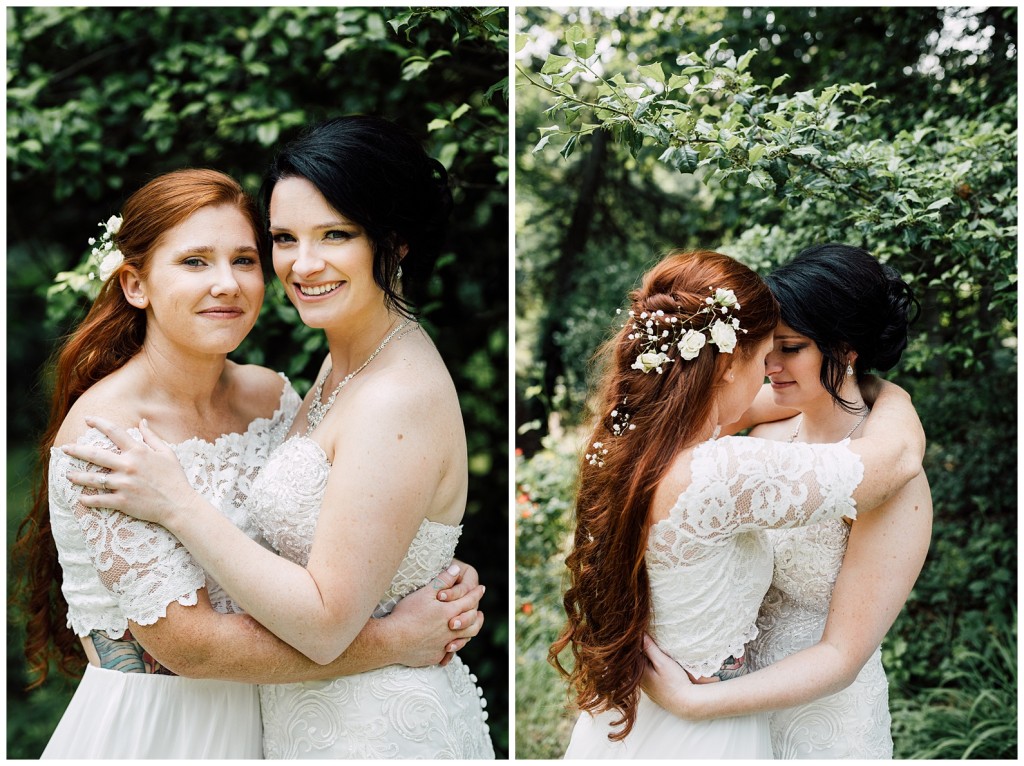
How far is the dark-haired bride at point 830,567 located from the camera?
2.12m

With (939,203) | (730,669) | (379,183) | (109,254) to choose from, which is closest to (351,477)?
(379,183)

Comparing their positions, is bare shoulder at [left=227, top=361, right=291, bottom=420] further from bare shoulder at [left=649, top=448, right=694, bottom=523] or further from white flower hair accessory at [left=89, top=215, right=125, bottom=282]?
bare shoulder at [left=649, top=448, right=694, bottom=523]

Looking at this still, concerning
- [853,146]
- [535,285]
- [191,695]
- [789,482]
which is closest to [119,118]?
[535,285]

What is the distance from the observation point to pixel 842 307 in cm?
224

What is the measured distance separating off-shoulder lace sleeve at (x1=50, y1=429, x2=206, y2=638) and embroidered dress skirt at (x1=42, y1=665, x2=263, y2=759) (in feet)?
1.15

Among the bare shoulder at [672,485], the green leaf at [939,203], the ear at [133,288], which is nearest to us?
the bare shoulder at [672,485]

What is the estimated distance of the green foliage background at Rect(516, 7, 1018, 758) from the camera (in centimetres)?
267

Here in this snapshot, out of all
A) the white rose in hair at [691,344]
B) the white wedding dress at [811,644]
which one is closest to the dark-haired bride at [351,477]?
the white rose in hair at [691,344]

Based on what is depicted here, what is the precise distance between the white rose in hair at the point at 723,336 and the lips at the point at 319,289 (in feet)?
3.02

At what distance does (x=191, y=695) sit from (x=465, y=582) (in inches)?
29.6

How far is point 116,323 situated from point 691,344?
1.49 meters

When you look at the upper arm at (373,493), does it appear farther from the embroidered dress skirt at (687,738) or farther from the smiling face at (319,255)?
the embroidered dress skirt at (687,738)

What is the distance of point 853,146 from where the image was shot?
2531 millimetres

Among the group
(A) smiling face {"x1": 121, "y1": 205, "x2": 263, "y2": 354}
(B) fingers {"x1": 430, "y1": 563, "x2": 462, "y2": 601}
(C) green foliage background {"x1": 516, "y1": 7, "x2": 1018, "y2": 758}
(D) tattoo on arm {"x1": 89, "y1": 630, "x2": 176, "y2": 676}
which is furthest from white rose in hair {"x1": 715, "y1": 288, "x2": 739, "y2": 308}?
(D) tattoo on arm {"x1": 89, "y1": 630, "x2": 176, "y2": 676}
